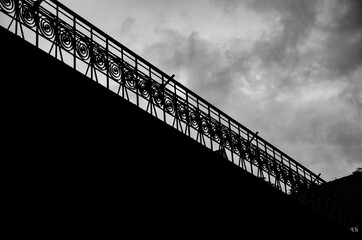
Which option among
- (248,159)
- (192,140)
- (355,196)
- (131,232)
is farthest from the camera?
(355,196)

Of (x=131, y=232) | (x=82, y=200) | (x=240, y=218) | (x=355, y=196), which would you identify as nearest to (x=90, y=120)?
(x=82, y=200)

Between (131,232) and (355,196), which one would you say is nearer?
(131,232)

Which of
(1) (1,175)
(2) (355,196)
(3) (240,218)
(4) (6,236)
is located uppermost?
(2) (355,196)

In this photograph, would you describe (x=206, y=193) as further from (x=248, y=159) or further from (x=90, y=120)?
(x=90, y=120)

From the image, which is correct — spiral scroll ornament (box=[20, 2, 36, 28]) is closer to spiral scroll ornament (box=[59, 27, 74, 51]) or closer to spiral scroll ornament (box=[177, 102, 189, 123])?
spiral scroll ornament (box=[59, 27, 74, 51])

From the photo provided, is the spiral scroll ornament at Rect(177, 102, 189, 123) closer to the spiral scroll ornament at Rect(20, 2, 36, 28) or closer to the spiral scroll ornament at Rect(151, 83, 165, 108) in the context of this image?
the spiral scroll ornament at Rect(151, 83, 165, 108)

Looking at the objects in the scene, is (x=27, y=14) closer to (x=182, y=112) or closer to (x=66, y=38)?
(x=66, y=38)

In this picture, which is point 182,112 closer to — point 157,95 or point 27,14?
point 157,95

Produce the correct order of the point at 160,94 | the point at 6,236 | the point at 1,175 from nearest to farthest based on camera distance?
the point at 6,236
the point at 1,175
the point at 160,94

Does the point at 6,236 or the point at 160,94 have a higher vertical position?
the point at 160,94

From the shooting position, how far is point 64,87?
8.13 meters

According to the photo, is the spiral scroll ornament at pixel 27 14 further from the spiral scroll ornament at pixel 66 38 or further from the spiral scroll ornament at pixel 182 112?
the spiral scroll ornament at pixel 182 112

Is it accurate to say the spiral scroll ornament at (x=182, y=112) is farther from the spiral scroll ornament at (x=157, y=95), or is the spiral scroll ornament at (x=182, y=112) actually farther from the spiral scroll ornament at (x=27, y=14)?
the spiral scroll ornament at (x=27, y=14)

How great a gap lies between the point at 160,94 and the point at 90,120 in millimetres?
2844
